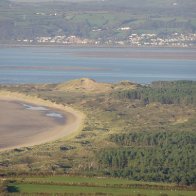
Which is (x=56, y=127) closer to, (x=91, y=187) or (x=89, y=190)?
(x=91, y=187)

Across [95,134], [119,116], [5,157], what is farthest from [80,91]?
[5,157]

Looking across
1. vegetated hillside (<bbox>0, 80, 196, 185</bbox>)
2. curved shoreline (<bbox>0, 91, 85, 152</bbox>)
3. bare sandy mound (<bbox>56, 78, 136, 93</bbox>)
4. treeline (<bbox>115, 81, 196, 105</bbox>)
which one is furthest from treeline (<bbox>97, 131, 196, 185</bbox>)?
bare sandy mound (<bbox>56, 78, 136, 93</bbox>)

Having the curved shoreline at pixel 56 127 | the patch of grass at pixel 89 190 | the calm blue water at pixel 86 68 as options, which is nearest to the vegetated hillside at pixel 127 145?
the curved shoreline at pixel 56 127

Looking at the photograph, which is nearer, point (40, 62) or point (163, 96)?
point (163, 96)

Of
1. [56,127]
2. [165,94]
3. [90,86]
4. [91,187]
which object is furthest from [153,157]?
[90,86]

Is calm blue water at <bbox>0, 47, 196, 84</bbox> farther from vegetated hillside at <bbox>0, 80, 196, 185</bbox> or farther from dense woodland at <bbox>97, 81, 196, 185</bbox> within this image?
dense woodland at <bbox>97, 81, 196, 185</bbox>

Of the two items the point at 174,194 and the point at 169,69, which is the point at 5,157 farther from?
the point at 169,69
